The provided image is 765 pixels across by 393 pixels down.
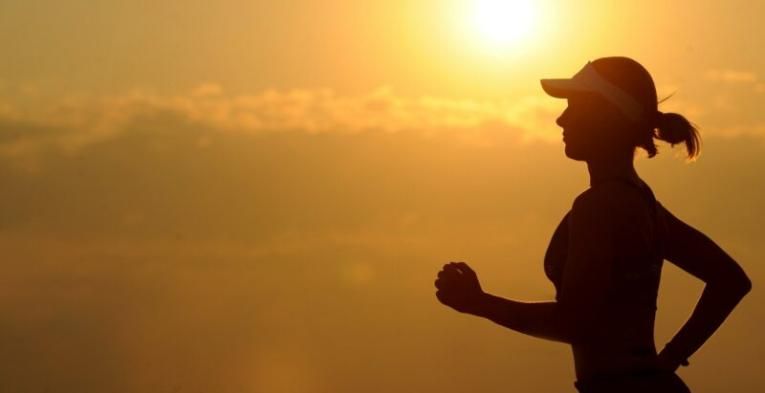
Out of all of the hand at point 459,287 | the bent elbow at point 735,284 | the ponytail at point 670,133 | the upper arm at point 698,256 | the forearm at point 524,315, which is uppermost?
the ponytail at point 670,133

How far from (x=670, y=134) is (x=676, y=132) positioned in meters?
0.02

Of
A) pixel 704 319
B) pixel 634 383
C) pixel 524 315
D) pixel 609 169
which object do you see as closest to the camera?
pixel 524 315

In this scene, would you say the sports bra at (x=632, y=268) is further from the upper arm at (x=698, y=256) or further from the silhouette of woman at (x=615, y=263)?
the upper arm at (x=698, y=256)

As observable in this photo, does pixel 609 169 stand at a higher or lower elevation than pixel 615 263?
higher

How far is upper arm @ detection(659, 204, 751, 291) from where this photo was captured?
8109mm

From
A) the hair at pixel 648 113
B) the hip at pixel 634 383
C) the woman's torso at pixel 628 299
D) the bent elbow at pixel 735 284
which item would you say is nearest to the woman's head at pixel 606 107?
the hair at pixel 648 113

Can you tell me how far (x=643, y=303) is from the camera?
766 centimetres

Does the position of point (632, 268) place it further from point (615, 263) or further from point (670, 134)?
point (670, 134)

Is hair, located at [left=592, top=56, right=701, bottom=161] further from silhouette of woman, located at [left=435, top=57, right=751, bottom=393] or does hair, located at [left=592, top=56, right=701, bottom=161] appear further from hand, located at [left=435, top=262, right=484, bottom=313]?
hand, located at [left=435, top=262, right=484, bottom=313]

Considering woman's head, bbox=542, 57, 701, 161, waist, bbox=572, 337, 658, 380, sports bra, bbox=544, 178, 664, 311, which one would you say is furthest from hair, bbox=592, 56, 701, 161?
waist, bbox=572, 337, 658, 380

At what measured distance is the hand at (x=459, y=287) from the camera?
751cm

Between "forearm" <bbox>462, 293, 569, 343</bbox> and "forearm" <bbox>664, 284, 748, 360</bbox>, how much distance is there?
0.81 metres

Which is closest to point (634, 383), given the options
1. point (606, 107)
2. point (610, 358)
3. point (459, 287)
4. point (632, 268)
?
point (610, 358)

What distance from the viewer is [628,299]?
7594mm
